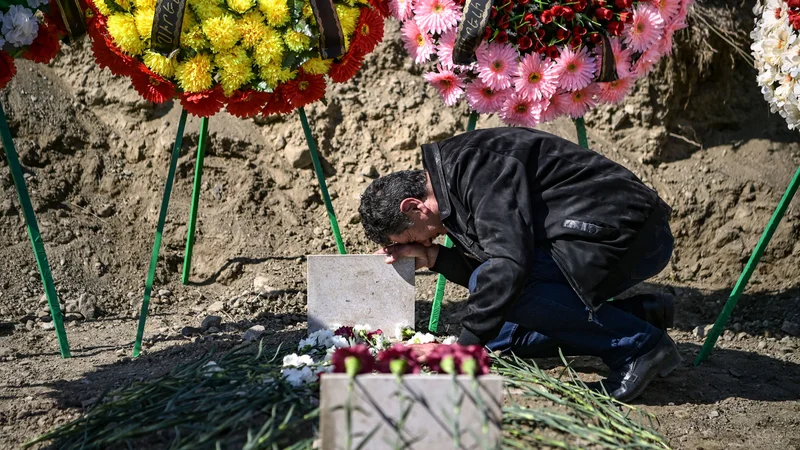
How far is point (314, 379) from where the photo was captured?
2.63 metres

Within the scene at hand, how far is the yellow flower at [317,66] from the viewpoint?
11.8 ft

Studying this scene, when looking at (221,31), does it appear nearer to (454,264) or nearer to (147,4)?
(147,4)

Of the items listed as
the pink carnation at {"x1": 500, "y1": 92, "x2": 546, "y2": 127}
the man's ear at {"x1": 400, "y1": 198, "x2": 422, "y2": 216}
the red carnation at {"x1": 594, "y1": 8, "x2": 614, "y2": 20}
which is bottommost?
the man's ear at {"x1": 400, "y1": 198, "x2": 422, "y2": 216}

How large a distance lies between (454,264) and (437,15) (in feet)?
3.47

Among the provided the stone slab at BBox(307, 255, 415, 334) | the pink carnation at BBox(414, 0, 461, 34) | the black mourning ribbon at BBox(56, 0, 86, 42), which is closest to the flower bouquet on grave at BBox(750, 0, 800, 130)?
the pink carnation at BBox(414, 0, 461, 34)

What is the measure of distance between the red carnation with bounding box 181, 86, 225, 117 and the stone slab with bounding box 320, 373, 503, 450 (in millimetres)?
1867

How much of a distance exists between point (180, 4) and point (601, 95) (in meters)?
1.86

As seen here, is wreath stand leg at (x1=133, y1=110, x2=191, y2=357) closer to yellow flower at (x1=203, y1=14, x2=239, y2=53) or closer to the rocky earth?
the rocky earth

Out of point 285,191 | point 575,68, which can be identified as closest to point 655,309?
point 575,68

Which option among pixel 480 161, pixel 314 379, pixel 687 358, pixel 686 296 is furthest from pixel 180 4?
pixel 686 296

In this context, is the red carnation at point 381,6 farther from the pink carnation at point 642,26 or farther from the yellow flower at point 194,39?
the pink carnation at point 642,26

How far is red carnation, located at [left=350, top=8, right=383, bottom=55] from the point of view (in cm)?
370

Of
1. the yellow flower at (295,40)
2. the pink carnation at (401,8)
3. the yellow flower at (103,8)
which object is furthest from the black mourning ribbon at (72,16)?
the pink carnation at (401,8)

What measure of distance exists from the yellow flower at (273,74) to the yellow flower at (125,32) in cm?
51
